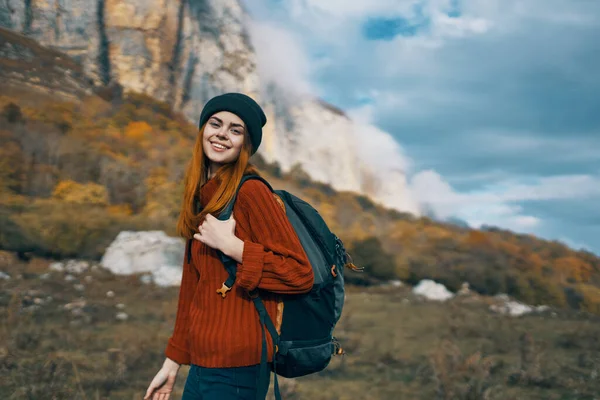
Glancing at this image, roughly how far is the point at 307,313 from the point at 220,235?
36cm

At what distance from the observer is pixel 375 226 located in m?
32.2

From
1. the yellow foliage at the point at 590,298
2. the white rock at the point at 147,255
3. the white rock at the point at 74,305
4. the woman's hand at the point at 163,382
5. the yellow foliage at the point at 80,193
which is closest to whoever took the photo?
the woman's hand at the point at 163,382

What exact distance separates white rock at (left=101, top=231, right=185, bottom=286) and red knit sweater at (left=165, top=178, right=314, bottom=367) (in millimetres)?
11588

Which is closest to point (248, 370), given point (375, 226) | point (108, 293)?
point (108, 293)

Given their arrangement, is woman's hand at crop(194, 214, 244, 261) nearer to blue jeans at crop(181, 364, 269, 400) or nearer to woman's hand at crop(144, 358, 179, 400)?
blue jeans at crop(181, 364, 269, 400)

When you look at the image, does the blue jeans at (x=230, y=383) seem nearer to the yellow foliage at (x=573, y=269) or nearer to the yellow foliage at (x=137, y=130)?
the yellow foliage at (x=573, y=269)

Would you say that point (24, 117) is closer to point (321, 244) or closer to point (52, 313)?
point (52, 313)

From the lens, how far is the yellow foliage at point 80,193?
19.6 meters

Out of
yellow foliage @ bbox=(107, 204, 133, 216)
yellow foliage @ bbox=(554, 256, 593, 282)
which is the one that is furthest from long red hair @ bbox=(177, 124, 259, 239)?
yellow foliage @ bbox=(554, 256, 593, 282)

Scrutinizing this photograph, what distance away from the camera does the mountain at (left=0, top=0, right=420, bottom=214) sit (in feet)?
122

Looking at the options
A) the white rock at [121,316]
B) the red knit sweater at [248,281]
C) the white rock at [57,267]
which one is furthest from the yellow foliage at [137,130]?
the red knit sweater at [248,281]

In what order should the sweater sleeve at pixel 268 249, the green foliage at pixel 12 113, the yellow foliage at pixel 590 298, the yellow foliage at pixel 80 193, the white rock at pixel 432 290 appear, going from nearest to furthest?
the sweater sleeve at pixel 268 249 → the white rock at pixel 432 290 → the yellow foliage at pixel 590 298 → the yellow foliage at pixel 80 193 → the green foliage at pixel 12 113

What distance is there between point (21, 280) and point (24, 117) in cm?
1561

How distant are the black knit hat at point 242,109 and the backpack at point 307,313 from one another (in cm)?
19
